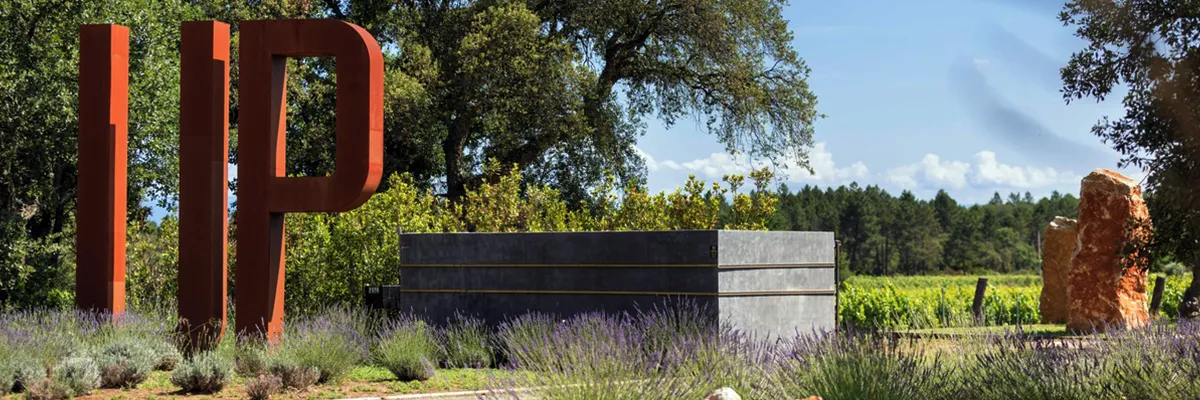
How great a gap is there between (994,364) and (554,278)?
226 inches

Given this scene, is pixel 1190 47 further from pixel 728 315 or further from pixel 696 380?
pixel 696 380

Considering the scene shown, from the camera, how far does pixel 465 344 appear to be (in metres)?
12.2

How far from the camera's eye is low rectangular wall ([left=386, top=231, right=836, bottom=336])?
11438 millimetres

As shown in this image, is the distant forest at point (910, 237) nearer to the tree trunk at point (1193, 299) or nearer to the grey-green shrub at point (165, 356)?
the tree trunk at point (1193, 299)

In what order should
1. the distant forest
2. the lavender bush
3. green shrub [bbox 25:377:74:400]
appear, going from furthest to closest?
1. the distant forest
2. green shrub [bbox 25:377:74:400]
3. the lavender bush

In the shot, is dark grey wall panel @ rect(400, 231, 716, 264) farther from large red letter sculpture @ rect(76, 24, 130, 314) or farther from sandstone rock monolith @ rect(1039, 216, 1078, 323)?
sandstone rock monolith @ rect(1039, 216, 1078, 323)

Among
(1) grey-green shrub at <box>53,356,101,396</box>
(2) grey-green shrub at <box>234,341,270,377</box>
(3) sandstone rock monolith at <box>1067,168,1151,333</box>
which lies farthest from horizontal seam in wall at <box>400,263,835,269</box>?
(3) sandstone rock monolith at <box>1067,168,1151,333</box>

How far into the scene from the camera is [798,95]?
26000mm

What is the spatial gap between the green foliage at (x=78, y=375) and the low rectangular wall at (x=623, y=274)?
4160mm

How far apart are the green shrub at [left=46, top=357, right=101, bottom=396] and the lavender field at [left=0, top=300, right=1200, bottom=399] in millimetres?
13

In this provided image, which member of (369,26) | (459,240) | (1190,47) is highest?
(369,26)

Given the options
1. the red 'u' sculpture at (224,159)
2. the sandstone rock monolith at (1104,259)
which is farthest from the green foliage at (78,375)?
the sandstone rock monolith at (1104,259)

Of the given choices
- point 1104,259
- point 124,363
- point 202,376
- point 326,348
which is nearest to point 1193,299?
point 1104,259

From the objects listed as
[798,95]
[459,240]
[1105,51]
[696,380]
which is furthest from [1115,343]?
[798,95]
